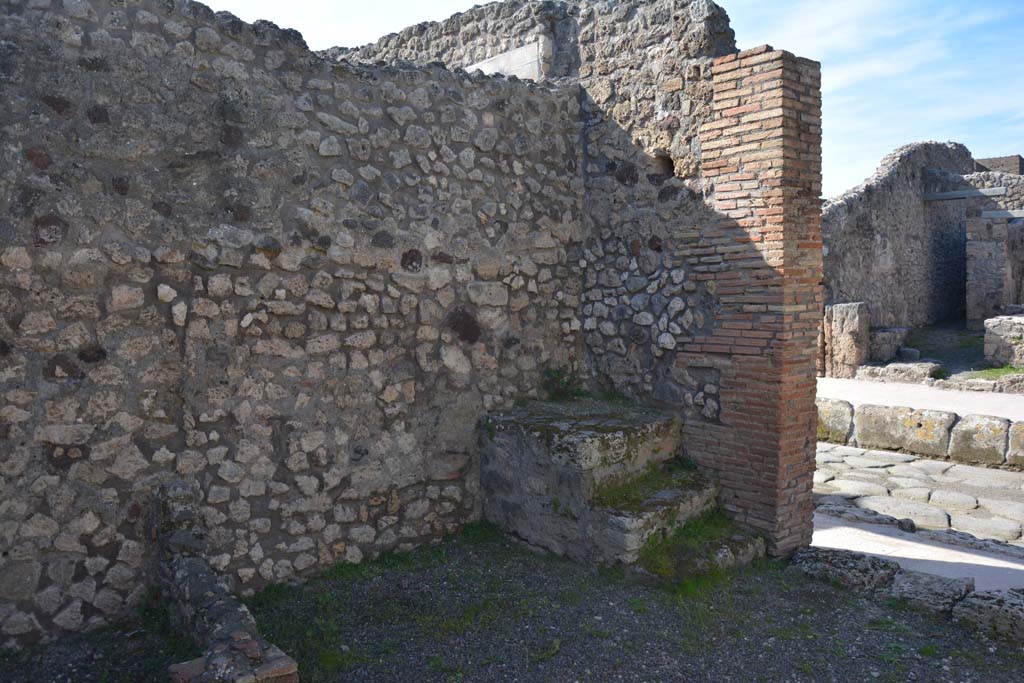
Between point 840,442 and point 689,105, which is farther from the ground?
point 689,105

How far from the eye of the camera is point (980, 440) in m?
8.62

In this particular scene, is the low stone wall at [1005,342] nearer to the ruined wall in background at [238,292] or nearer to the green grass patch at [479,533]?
the ruined wall in background at [238,292]

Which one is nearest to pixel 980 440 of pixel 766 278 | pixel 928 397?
pixel 928 397

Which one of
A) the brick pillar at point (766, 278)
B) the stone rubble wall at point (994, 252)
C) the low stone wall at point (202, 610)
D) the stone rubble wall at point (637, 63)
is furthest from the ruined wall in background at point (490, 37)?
the stone rubble wall at point (994, 252)

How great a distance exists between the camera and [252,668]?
9.39ft

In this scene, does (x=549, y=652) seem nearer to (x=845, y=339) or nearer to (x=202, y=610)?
(x=202, y=610)

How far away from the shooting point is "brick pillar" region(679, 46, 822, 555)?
15.8 feet

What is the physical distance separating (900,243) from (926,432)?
352 inches

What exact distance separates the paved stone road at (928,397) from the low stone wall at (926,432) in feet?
0.74

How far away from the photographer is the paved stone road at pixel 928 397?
9.41 metres

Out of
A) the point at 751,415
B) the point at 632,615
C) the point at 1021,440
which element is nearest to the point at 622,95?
the point at 751,415

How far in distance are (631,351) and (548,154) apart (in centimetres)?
160

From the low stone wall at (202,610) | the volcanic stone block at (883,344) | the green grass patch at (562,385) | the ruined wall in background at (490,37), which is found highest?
the ruined wall in background at (490,37)

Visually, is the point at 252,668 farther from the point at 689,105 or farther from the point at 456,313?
the point at 689,105
